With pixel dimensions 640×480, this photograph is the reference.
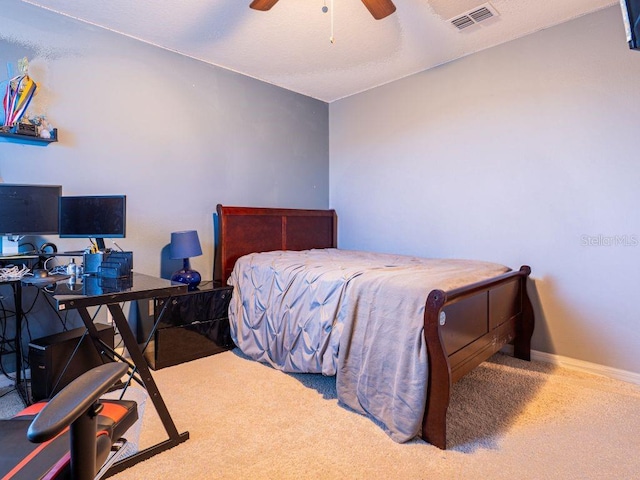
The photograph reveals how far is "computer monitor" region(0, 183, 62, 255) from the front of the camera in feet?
7.39

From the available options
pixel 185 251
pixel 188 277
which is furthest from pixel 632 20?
pixel 188 277

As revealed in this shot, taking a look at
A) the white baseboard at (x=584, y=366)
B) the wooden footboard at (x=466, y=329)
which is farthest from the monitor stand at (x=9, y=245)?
the white baseboard at (x=584, y=366)

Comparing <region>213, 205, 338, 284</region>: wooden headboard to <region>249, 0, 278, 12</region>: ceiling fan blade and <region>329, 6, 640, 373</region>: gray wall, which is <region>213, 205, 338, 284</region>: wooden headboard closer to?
<region>329, 6, 640, 373</region>: gray wall

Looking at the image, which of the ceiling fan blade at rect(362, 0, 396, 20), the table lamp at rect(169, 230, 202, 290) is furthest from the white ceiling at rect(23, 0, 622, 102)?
the table lamp at rect(169, 230, 202, 290)

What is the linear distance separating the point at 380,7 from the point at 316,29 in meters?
0.84

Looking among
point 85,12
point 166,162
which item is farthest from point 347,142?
point 85,12

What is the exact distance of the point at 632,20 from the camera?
1.37 metres

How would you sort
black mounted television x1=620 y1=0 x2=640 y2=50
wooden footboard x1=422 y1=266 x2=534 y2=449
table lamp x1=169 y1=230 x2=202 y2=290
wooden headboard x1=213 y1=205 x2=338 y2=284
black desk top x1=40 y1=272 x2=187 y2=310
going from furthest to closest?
wooden headboard x1=213 y1=205 x2=338 y2=284
table lamp x1=169 y1=230 x2=202 y2=290
wooden footboard x1=422 y1=266 x2=534 y2=449
black desk top x1=40 y1=272 x2=187 y2=310
black mounted television x1=620 y1=0 x2=640 y2=50

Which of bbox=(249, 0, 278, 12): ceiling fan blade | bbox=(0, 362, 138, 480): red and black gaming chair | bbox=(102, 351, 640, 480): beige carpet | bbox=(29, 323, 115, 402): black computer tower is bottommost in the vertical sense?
bbox=(102, 351, 640, 480): beige carpet

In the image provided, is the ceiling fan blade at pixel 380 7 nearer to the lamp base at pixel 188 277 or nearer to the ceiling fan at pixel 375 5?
the ceiling fan at pixel 375 5

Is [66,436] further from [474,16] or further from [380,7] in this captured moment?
[474,16]

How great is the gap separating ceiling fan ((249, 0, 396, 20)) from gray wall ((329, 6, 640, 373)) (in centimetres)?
145

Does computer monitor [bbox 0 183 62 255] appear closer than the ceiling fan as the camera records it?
No

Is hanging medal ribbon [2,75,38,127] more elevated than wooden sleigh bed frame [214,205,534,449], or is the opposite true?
hanging medal ribbon [2,75,38,127]
